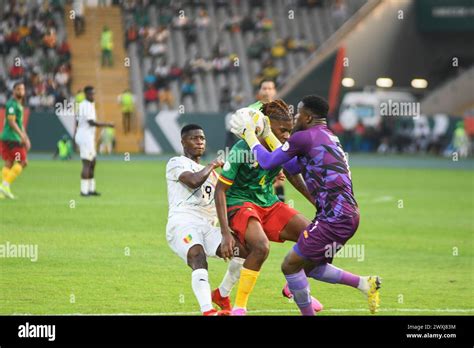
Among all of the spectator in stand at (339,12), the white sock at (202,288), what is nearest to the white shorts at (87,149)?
the white sock at (202,288)

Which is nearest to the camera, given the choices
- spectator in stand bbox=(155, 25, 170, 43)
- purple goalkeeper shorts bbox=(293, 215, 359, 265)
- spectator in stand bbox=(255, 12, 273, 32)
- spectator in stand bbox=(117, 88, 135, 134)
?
purple goalkeeper shorts bbox=(293, 215, 359, 265)

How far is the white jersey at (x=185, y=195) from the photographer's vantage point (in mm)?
11461

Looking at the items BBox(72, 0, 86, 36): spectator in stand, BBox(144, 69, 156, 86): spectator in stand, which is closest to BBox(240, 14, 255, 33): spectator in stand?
BBox(144, 69, 156, 86): spectator in stand

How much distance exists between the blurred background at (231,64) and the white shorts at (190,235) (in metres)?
32.3

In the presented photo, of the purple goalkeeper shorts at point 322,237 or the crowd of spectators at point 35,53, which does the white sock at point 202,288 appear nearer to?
the purple goalkeeper shorts at point 322,237

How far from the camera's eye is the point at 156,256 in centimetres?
1623

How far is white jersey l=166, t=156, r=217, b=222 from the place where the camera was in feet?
37.6

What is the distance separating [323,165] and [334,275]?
4.07 feet

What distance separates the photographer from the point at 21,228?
18750 mm

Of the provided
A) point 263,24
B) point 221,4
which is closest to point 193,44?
point 221,4

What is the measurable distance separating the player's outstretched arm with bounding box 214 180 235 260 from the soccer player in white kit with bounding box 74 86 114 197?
13546mm

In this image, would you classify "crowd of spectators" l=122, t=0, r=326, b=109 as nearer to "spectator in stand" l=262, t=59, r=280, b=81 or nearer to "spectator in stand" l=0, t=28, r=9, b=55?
"spectator in stand" l=262, t=59, r=280, b=81

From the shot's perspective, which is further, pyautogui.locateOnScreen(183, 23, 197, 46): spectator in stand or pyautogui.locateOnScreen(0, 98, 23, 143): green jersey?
pyautogui.locateOnScreen(183, 23, 197, 46): spectator in stand
